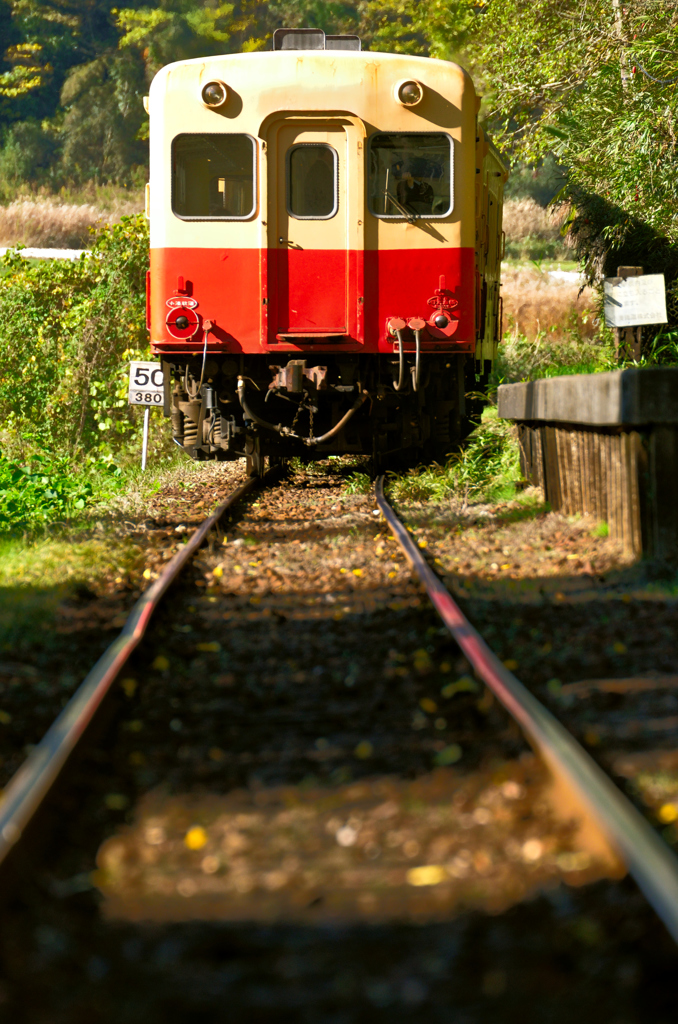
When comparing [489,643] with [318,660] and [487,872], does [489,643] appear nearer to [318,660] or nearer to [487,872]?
[318,660]

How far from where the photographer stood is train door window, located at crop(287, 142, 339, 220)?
9.41m

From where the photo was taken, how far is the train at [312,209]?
9250 millimetres

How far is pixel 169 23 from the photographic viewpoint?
1817 inches

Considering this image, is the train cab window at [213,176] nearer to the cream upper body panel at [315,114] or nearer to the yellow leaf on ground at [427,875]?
the cream upper body panel at [315,114]

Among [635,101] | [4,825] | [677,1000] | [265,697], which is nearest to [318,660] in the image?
[265,697]

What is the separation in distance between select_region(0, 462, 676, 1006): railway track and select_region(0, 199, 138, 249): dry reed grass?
112ft

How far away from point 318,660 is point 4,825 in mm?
1975

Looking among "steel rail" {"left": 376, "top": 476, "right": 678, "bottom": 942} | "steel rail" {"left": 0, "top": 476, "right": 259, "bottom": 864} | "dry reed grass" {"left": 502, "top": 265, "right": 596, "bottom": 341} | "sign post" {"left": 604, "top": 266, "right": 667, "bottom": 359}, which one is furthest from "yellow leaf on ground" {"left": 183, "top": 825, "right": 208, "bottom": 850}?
"dry reed grass" {"left": 502, "top": 265, "right": 596, "bottom": 341}

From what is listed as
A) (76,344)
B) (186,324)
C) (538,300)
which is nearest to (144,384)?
(186,324)

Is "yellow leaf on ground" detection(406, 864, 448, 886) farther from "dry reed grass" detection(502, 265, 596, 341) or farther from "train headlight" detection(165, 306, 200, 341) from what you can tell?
"dry reed grass" detection(502, 265, 596, 341)

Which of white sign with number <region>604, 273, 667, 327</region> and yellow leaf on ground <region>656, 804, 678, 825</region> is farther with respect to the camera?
white sign with number <region>604, 273, 667, 327</region>

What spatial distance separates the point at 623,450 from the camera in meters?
6.02

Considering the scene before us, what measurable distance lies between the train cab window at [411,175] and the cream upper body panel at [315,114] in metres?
0.06

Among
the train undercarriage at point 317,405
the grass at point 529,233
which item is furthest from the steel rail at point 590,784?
the grass at point 529,233
